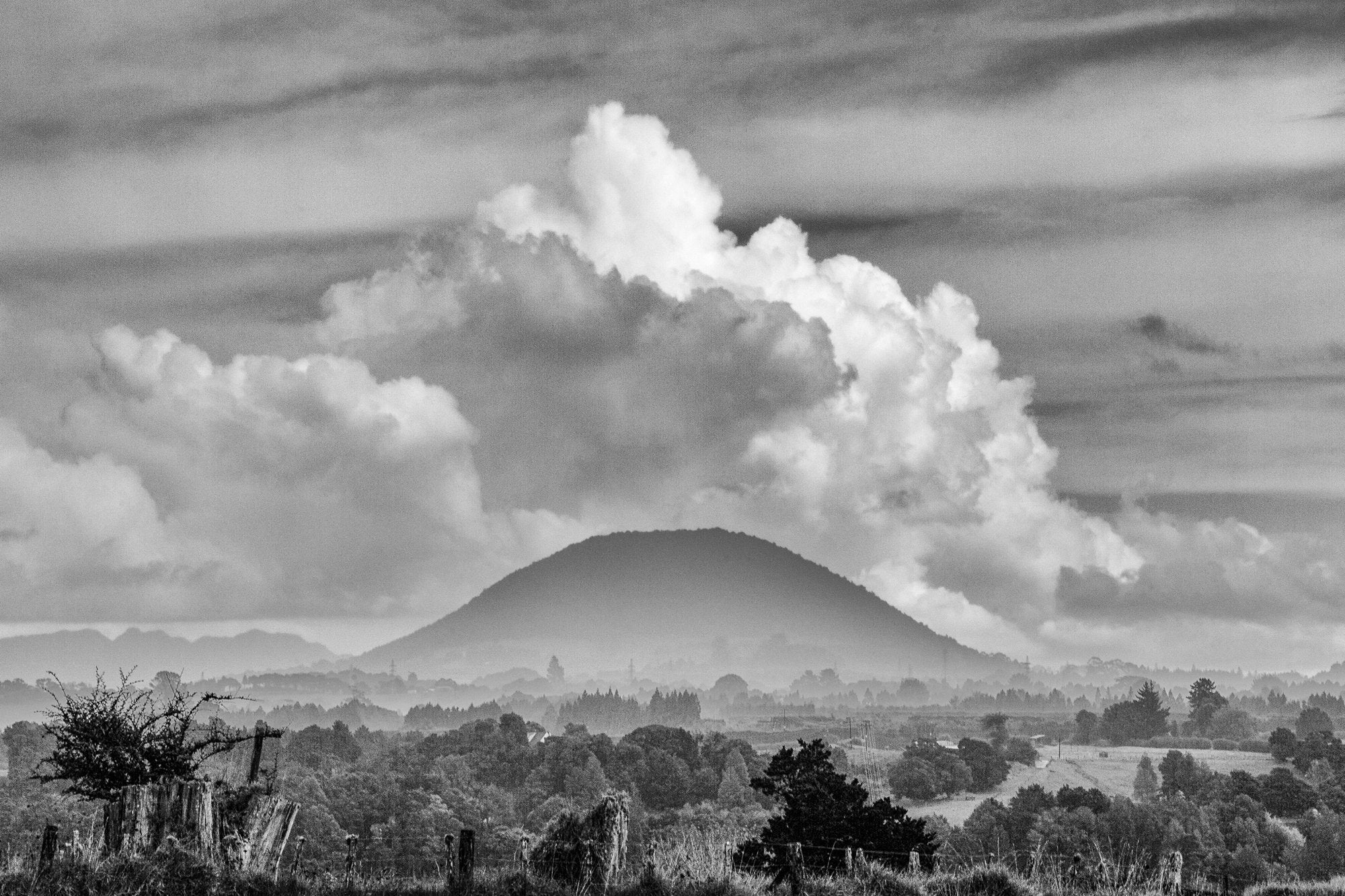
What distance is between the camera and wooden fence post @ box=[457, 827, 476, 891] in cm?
2603

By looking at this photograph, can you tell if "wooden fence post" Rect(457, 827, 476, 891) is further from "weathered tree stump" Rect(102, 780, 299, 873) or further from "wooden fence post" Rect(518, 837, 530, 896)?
"weathered tree stump" Rect(102, 780, 299, 873)

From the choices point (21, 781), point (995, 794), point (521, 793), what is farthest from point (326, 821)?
point (995, 794)

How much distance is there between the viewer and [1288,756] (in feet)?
623

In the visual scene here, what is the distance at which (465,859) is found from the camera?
85.6 feet

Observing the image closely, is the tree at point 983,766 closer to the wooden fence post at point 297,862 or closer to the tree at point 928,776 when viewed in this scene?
the tree at point 928,776

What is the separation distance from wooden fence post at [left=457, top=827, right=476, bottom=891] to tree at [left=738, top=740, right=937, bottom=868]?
21.8 meters

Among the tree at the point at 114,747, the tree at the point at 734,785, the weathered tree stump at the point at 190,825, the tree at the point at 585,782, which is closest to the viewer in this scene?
the weathered tree stump at the point at 190,825

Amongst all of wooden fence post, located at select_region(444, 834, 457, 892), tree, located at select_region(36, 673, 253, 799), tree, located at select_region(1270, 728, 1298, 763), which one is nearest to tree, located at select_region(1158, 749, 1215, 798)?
tree, located at select_region(1270, 728, 1298, 763)

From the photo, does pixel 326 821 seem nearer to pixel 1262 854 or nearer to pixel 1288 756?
pixel 1262 854

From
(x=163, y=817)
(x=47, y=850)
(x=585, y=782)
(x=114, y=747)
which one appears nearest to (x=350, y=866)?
(x=163, y=817)

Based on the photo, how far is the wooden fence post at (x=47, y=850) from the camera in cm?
2403

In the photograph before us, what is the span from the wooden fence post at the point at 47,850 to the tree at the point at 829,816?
1044 inches

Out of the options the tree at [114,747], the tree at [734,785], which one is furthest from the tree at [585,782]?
the tree at [114,747]

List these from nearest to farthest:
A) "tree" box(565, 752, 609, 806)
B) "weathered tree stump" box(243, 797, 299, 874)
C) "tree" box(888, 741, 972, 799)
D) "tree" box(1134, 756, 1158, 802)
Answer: "weathered tree stump" box(243, 797, 299, 874)
"tree" box(565, 752, 609, 806)
"tree" box(888, 741, 972, 799)
"tree" box(1134, 756, 1158, 802)
